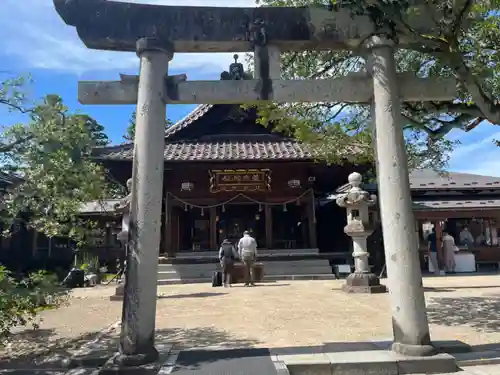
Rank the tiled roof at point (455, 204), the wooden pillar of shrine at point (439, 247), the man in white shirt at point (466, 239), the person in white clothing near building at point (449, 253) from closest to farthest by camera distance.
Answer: the person in white clothing near building at point (449, 253) < the wooden pillar of shrine at point (439, 247) < the tiled roof at point (455, 204) < the man in white shirt at point (466, 239)

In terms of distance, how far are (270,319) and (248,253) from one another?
5948 mm

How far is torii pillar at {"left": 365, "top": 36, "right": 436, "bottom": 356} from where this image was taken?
4.64 metres

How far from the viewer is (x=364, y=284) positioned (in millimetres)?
11273

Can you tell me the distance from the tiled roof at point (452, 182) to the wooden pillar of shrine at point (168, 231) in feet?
24.1

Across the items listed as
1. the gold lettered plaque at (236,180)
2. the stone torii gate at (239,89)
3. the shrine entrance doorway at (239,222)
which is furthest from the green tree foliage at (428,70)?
the shrine entrance doorway at (239,222)

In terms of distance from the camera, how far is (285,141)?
1830cm

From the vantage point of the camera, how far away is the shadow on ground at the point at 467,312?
22.4ft

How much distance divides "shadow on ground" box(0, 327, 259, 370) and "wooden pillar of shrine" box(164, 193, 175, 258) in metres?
9.48

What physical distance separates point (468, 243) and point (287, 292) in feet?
38.9

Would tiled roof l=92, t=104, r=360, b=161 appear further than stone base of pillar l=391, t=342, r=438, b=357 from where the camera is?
Yes

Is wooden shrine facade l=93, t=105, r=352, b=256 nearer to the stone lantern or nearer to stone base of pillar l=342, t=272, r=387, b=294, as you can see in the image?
the stone lantern

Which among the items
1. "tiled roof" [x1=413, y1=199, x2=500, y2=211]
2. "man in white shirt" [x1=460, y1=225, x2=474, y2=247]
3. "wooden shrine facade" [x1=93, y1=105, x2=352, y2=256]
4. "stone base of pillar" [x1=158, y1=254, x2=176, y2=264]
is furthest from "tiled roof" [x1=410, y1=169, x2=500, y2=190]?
"stone base of pillar" [x1=158, y1=254, x2=176, y2=264]

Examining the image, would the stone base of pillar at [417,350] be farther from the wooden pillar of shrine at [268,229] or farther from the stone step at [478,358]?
the wooden pillar of shrine at [268,229]

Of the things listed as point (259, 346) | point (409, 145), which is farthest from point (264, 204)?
point (259, 346)
